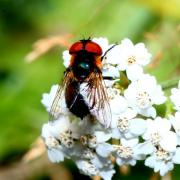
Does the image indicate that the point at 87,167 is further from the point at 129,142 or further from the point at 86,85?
the point at 86,85

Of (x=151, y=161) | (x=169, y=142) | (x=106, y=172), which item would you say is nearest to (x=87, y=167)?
(x=106, y=172)

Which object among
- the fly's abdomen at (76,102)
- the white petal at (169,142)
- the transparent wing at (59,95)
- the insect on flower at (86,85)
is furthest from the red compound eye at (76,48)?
the white petal at (169,142)

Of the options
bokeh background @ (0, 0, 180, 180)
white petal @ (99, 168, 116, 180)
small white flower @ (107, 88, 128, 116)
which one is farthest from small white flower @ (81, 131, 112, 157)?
bokeh background @ (0, 0, 180, 180)

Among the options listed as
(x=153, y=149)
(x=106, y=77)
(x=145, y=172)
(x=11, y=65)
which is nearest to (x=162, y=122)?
(x=153, y=149)

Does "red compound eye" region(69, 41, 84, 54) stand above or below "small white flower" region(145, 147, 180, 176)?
above

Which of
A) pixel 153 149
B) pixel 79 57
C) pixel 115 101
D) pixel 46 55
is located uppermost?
pixel 46 55

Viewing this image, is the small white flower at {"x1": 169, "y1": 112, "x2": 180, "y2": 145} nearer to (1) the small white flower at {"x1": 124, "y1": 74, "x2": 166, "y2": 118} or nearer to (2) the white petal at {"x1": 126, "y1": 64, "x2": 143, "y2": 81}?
(1) the small white flower at {"x1": 124, "y1": 74, "x2": 166, "y2": 118}

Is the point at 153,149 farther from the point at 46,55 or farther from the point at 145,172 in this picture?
the point at 46,55
